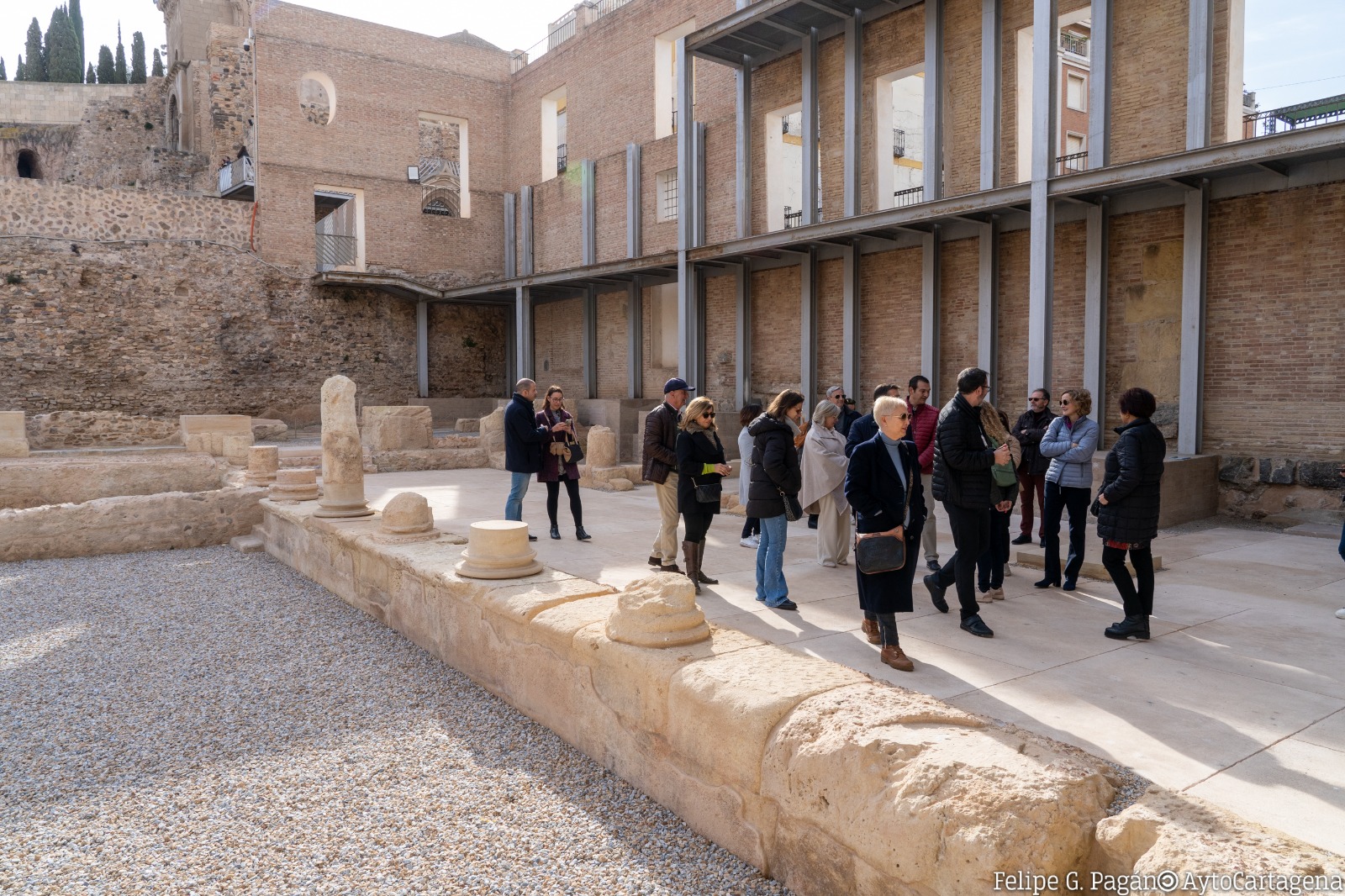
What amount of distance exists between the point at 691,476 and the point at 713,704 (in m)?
2.92

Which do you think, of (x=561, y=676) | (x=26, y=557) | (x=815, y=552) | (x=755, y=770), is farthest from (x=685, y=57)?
(x=755, y=770)

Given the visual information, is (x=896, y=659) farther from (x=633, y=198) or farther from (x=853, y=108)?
(x=633, y=198)

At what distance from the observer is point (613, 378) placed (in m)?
22.5

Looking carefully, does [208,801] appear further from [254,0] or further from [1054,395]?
[254,0]

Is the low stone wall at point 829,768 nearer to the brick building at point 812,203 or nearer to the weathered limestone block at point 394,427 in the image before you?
the brick building at point 812,203

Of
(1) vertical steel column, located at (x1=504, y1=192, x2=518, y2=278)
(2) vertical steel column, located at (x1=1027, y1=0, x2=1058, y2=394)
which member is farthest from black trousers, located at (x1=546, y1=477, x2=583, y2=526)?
(1) vertical steel column, located at (x1=504, y1=192, x2=518, y2=278)

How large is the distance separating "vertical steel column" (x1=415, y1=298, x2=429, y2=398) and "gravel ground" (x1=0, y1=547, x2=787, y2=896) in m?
19.3

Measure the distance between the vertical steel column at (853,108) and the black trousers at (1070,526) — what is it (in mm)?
9802

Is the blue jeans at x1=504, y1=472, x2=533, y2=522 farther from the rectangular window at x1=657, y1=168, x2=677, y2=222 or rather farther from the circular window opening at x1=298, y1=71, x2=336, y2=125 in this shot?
the circular window opening at x1=298, y1=71, x2=336, y2=125

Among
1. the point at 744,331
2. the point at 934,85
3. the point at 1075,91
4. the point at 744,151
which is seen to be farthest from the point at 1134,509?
the point at 1075,91

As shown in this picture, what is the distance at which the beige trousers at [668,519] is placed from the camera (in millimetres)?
6664

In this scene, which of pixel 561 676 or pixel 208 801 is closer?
pixel 208 801

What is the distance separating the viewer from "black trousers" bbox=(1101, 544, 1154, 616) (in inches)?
197

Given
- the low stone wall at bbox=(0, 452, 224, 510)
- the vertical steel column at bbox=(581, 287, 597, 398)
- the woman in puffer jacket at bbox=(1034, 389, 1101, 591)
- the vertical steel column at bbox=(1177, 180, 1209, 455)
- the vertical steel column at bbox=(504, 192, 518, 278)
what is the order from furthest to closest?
the vertical steel column at bbox=(504, 192, 518, 278) → the vertical steel column at bbox=(581, 287, 597, 398) → the low stone wall at bbox=(0, 452, 224, 510) → the vertical steel column at bbox=(1177, 180, 1209, 455) → the woman in puffer jacket at bbox=(1034, 389, 1101, 591)
